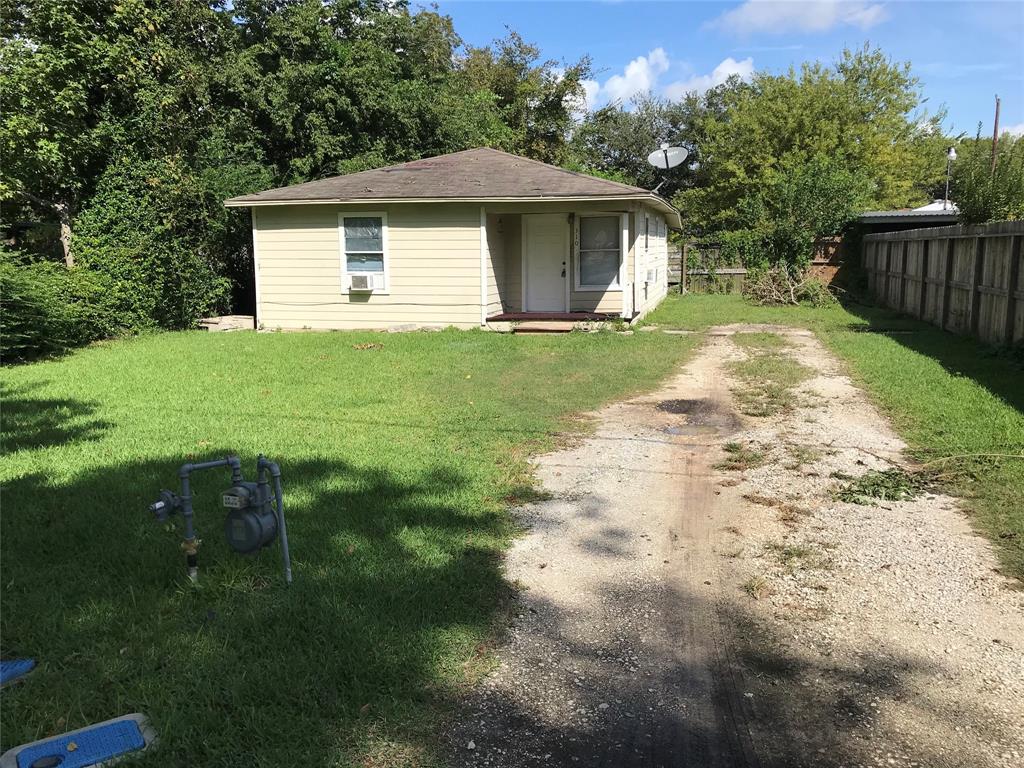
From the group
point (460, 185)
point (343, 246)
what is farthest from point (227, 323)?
point (460, 185)

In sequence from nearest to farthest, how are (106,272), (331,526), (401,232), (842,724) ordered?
(842,724) < (331,526) < (106,272) < (401,232)

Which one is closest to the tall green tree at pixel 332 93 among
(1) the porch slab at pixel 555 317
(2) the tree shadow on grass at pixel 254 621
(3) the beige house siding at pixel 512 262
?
(3) the beige house siding at pixel 512 262

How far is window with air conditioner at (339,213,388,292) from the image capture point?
49.9 ft

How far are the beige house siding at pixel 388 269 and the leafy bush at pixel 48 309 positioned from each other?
3317mm

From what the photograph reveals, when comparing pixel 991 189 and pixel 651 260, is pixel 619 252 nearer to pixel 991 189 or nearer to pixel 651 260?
pixel 651 260

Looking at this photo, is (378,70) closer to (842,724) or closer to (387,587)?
(387,587)

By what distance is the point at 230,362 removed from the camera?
35.9 feet

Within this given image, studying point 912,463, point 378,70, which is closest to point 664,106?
point 378,70

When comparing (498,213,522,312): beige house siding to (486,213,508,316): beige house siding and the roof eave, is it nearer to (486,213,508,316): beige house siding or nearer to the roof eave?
(486,213,508,316): beige house siding

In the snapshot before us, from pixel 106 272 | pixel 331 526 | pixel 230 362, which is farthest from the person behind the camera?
pixel 106 272

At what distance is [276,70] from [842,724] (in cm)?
2149

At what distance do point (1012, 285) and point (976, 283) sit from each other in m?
1.73

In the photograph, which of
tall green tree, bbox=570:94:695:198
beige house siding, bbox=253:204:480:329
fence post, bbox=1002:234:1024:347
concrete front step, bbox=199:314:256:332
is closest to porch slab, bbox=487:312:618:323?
beige house siding, bbox=253:204:480:329

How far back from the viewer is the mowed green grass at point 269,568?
273 cm
